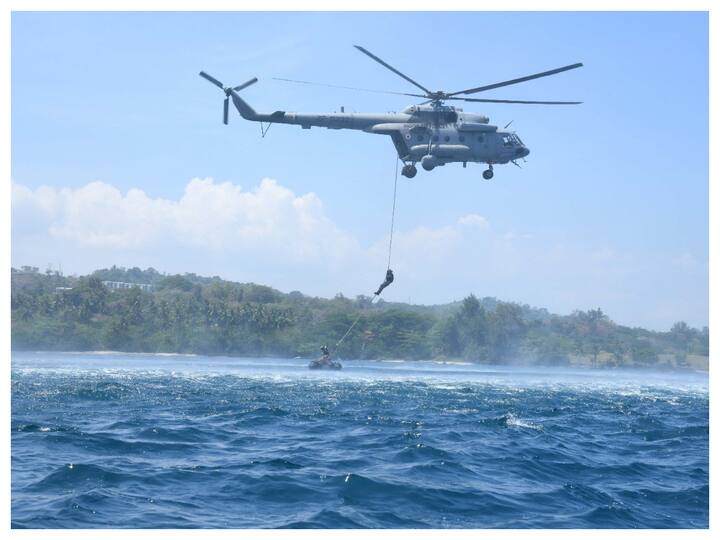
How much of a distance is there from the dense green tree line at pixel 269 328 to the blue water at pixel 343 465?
10130cm

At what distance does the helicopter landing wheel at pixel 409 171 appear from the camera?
2847 centimetres

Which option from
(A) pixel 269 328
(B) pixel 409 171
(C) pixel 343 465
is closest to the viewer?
(C) pixel 343 465

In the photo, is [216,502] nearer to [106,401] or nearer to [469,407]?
[106,401]

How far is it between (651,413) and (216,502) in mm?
27938

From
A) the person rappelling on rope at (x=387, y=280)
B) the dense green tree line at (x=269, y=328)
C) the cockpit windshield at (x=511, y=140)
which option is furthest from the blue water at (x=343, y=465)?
the dense green tree line at (x=269, y=328)

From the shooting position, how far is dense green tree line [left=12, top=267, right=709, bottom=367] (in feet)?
443

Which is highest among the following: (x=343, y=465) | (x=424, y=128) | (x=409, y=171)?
(x=424, y=128)

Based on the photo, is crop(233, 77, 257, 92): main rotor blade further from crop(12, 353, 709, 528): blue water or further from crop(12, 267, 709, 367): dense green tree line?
crop(12, 267, 709, 367): dense green tree line

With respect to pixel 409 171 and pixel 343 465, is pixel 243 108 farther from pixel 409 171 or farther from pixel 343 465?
pixel 343 465

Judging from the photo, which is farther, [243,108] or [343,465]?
[243,108]

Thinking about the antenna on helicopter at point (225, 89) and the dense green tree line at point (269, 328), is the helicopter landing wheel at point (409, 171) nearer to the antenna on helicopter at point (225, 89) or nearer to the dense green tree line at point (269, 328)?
the antenna on helicopter at point (225, 89)

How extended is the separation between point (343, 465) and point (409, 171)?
11991mm

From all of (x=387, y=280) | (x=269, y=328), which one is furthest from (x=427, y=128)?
(x=269, y=328)

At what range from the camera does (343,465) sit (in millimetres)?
20359
